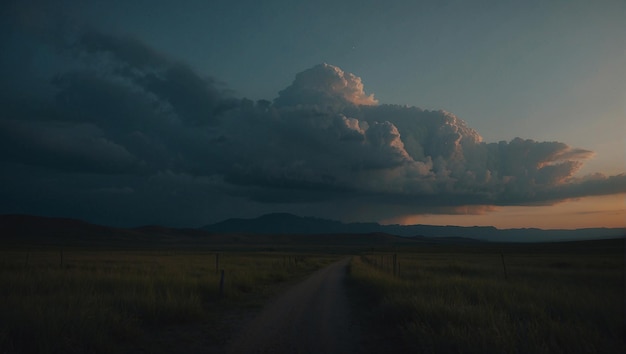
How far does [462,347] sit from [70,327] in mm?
8003

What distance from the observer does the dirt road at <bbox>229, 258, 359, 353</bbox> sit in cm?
805

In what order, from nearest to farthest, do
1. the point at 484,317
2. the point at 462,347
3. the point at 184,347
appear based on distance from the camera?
1. the point at 462,347
2. the point at 184,347
3. the point at 484,317

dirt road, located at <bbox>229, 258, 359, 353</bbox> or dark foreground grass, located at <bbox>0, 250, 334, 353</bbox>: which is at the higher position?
dark foreground grass, located at <bbox>0, 250, 334, 353</bbox>

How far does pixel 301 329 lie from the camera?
9719 millimetres

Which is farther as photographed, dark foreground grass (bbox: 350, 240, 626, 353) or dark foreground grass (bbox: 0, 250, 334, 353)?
dark foreground grass (bbox: 0, 250, 334, 353)

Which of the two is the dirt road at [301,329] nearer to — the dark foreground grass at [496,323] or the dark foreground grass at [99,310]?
the dark foreground grass at [496,323]

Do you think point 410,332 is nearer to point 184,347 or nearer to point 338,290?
point 184,347

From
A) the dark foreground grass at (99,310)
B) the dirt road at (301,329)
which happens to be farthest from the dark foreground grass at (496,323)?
the dark foreground grass at (99,310)

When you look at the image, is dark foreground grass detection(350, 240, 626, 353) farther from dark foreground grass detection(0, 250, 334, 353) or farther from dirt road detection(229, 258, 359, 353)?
dark foreground grass detection(0, 250, 334, 353)

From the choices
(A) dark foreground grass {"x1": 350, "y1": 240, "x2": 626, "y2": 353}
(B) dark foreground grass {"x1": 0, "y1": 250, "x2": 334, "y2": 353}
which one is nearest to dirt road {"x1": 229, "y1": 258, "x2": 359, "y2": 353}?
(A) dark foreground grass {"x1": 350, "y1": 240, "x2": 626, "y2": 353}

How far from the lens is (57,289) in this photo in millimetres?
13516

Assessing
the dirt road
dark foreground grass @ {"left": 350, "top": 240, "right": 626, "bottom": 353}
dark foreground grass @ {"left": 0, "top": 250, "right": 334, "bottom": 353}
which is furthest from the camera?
the dirt road

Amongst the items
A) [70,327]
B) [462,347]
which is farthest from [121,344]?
[462,347]

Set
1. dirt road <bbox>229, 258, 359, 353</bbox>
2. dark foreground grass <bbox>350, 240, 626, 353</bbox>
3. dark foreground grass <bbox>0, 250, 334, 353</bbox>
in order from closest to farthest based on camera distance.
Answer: dark foreground grass <bbox>350, 240, 626, 353</bbox> → dark foreground grass <bbox>0, 250, 334, 353</bbox> → dirt road <bbox>229, 258, 359, 353</bbox>
